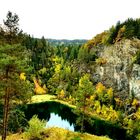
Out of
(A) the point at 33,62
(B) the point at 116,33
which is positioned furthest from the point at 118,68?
(A) the point at 33,62

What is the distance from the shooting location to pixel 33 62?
197 m

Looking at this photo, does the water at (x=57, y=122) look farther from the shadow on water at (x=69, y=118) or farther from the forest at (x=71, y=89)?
the forest at (x=71, y=89)

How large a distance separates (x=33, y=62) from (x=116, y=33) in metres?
53.3

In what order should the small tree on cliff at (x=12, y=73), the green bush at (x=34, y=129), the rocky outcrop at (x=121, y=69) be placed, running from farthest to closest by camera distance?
the rocky outcrop at (x=121, y=69) → the green bush at (x=34, y=129) → the small tree on cliff at (x=12, y=73)

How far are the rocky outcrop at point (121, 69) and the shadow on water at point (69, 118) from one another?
1079 inches

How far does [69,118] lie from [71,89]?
4137 cm

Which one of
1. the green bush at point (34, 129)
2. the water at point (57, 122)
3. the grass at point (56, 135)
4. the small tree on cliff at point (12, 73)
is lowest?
the water at point (57, 122)

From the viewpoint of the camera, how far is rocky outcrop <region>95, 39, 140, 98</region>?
151462 millimetres

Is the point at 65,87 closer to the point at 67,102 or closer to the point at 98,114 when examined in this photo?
the point at 67,102

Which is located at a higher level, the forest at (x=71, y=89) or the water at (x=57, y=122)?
the forest at (x=71, y=89)

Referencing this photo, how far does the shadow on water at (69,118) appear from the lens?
11276cm

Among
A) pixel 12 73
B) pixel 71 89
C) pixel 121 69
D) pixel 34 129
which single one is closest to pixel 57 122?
pixel 71 89

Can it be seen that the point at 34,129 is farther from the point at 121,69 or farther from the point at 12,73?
the point at 121,69

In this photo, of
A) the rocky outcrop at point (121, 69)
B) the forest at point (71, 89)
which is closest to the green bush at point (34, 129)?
the forest at point (71, 89)
